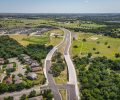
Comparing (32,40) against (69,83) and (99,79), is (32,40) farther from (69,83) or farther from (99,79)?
(99,79)

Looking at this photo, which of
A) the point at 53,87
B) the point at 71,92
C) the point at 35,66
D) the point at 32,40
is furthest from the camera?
the point at 32,40

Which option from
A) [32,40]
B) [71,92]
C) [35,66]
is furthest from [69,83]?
[32,40]

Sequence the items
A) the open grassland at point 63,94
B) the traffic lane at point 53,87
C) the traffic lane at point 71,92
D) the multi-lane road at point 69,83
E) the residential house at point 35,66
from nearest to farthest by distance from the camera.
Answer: the traffic lane at point 71,92
the open grassland at point 63,94
the traffic lane at point 53,87
the multi-lane road at point 69,83
the residential house at point 35,66

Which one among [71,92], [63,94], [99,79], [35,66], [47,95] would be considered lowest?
[63,94]

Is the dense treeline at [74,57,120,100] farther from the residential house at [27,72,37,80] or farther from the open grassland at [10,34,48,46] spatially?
the open grassland at [10,34,48,46]

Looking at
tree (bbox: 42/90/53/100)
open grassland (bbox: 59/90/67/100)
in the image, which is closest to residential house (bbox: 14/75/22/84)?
tree (bbox: 42/90/53/100)

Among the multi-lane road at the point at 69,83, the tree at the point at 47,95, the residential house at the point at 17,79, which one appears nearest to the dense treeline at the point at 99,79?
the multi-lane road at the point at 69,83

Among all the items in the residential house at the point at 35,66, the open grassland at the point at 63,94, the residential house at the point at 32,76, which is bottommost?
the open grassland at the point at 63,94

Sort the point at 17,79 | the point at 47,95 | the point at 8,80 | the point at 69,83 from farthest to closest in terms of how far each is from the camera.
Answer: the point at 17,79, the point at 8,80, the point at 69,83, the point at 47,95

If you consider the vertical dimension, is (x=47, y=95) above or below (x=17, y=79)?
below

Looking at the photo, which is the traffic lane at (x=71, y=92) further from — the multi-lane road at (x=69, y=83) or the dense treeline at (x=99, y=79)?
the dense treeline at (x=99, y=79)

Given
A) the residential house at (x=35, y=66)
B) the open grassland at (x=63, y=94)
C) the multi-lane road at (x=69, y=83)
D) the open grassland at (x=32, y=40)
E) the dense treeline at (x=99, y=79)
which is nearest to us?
the dense treeline at (x=99, y=79)
